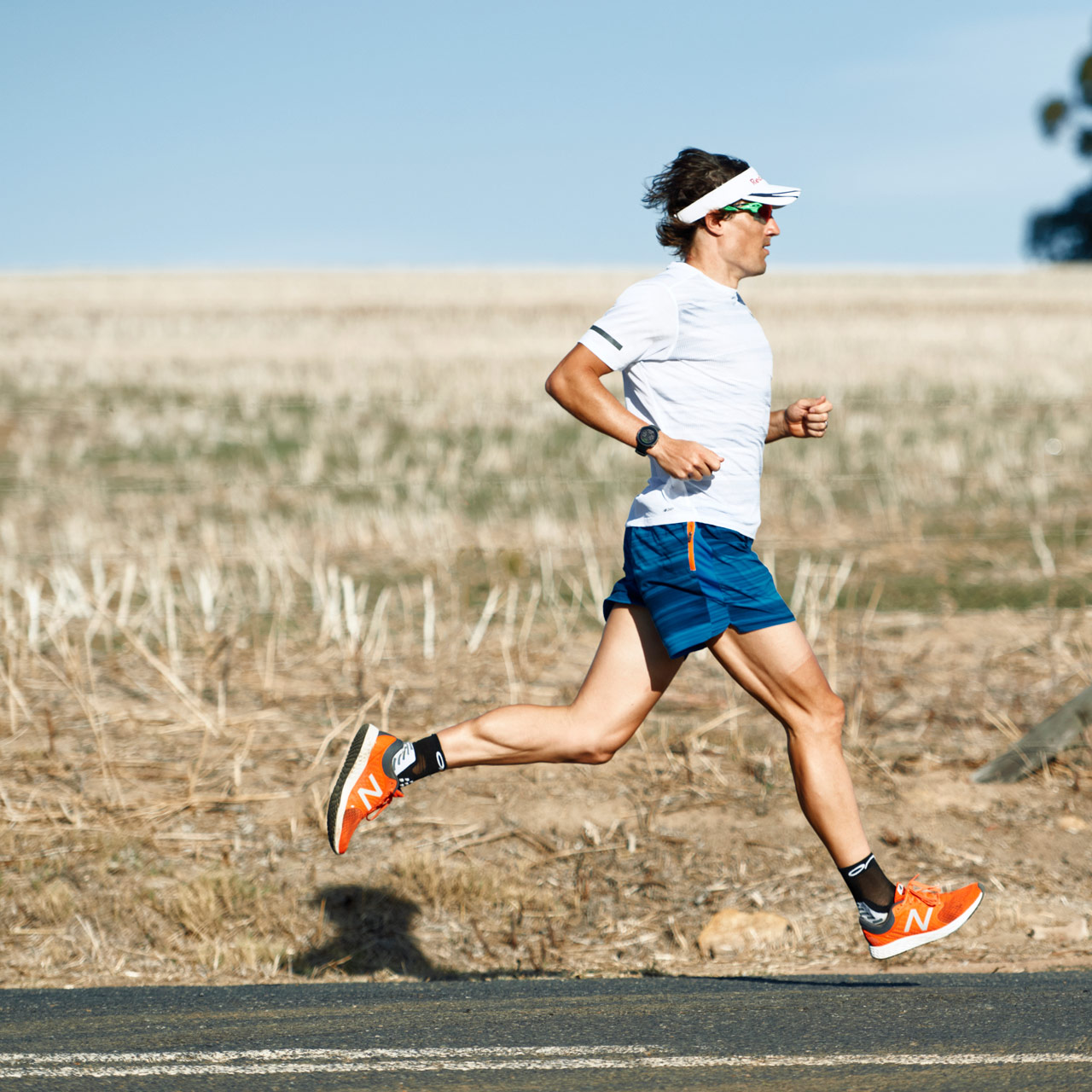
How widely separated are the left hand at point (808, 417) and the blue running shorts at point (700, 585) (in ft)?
1.29

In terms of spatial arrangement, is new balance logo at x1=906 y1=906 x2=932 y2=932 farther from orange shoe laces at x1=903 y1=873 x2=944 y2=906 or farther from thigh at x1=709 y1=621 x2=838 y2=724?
thigh at x1=709 y1=621 x2=838 y2=724

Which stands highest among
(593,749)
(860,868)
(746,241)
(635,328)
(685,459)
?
(746,241)

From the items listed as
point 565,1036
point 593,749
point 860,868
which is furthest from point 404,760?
point 860,868

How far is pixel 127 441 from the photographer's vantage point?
1772 cm

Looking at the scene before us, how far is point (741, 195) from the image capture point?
13.1ft

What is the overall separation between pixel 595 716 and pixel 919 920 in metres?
1.04

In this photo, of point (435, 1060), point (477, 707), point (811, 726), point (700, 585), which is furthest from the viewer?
point (477, 707)

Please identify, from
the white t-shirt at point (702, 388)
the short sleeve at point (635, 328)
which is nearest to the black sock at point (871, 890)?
the white t-shirt at point (702, 388)

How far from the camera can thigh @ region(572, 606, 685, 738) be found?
4.07 m

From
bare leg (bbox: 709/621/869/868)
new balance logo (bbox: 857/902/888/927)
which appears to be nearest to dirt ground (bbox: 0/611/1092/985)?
new balance logo (bbox: 857/902/888/927)

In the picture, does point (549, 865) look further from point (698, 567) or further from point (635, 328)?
point (635, 328)

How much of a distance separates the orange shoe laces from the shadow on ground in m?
1.87

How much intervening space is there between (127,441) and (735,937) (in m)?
14.0

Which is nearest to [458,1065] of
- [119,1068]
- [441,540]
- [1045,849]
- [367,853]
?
[119,1068]
